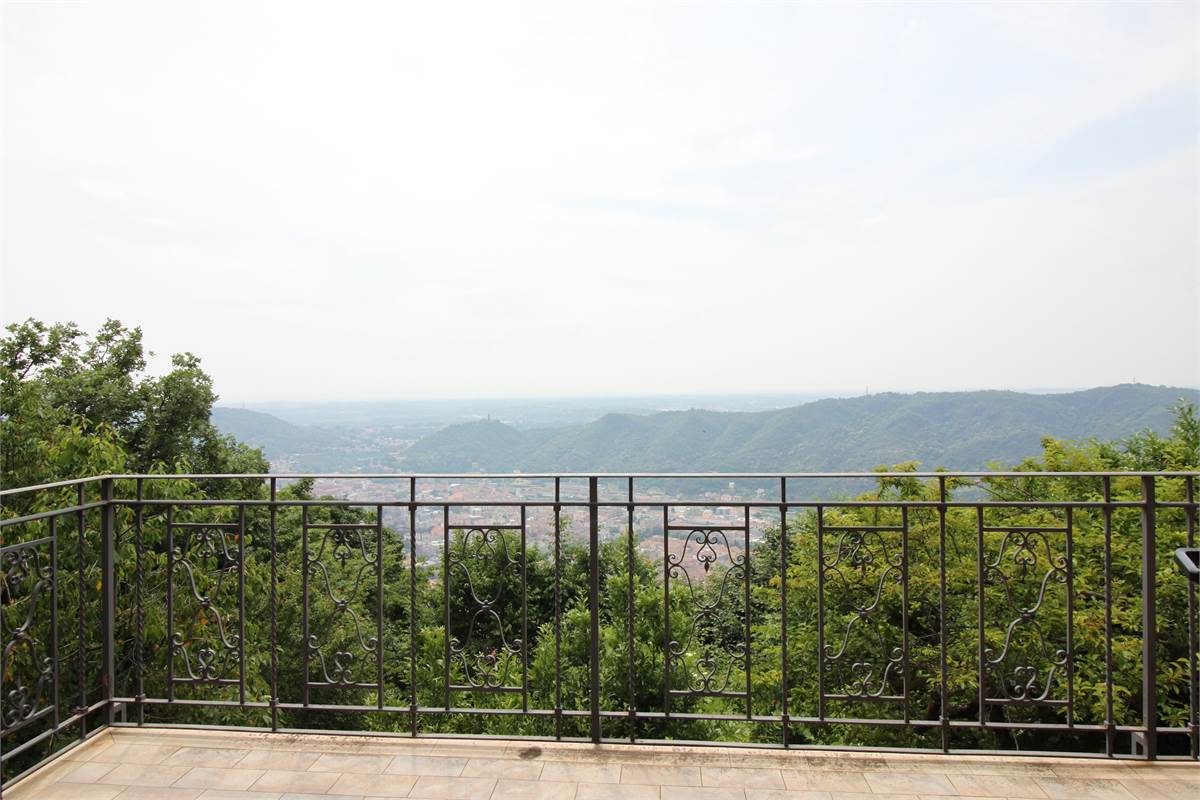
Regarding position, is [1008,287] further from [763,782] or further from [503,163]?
[763,782]

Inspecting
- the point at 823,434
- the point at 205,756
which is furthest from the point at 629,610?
the point at 823,434

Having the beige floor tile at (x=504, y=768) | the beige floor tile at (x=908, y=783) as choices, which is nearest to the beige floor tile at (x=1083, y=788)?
the beige floor tile at (x=908, y=783)

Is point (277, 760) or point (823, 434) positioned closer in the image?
point (277, 760)

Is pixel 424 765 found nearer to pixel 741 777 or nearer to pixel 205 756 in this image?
pixel 205 756

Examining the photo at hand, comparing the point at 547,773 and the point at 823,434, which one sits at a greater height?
the point at 823,434

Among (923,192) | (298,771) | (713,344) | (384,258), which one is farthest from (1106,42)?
(713,344)

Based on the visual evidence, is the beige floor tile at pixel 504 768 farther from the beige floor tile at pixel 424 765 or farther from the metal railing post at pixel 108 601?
the metal railing post at pixel 108 601

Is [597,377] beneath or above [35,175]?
beneath
